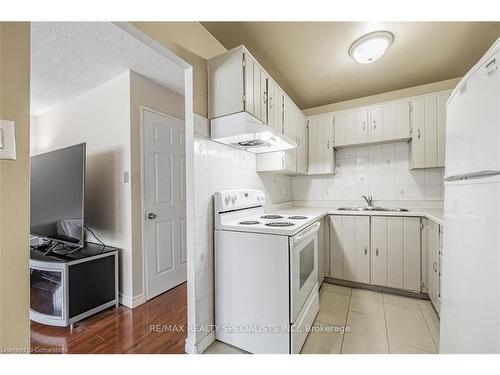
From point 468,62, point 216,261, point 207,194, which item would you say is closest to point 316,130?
point 468,62

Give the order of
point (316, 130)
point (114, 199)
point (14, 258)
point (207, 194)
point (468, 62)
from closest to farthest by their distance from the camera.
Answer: point (14, 258) < point (207, 194) < point (468, 62) < point (114, 199) < point (316, 130)

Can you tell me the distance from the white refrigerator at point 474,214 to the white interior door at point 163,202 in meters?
2.30

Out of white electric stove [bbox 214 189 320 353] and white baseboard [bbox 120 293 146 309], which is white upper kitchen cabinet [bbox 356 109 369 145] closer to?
white electric stove [bbox 214 189 320 353]

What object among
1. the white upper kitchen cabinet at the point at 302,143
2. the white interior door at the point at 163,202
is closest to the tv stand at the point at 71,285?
the white interior door at the point at 163,202

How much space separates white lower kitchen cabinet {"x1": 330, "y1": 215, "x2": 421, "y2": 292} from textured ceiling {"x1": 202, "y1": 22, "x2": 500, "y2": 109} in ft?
4.94

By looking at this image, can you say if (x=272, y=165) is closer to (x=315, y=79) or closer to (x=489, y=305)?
(x=315, y=79)

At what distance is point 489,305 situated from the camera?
0.71 m

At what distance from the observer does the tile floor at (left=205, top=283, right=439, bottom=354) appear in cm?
147

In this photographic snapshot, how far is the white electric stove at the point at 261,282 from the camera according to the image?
1.32m

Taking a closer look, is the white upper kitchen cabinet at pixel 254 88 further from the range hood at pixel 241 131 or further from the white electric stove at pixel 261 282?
the white electric stove at pixel 261 282

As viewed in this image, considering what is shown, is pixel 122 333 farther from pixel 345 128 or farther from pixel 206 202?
pixel 345 128

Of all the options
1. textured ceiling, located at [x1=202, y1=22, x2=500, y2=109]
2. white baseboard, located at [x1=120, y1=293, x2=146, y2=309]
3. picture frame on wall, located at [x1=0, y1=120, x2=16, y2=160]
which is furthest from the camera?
white baseboard, located at [x1=120, y1=293, x2=146, y2=309]

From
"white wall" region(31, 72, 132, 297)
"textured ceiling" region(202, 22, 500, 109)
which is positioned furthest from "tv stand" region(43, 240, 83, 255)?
"textured ceiling" region(202, 22, 500, 109)

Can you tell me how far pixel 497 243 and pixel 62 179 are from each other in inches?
114
